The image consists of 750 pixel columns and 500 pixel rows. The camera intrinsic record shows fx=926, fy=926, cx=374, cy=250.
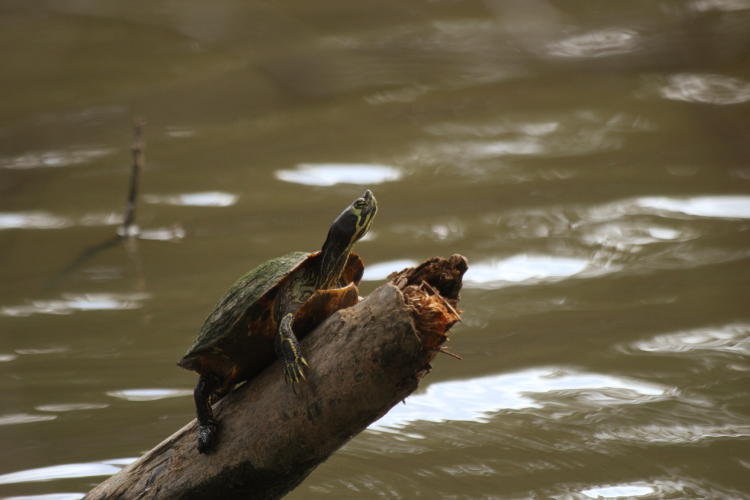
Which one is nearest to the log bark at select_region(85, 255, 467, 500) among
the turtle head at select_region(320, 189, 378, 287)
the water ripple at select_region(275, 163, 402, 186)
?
the turtle head at select_region(320, 189, 378, 287)

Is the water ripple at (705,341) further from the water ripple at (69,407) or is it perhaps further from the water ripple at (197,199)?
the water ripple at (197,199)

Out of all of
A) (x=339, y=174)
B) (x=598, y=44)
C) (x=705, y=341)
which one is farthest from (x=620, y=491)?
(x=598, y=44)

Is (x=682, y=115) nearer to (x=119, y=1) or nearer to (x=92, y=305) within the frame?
(x=92, y=305)

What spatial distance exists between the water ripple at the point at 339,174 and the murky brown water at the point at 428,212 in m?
0.01

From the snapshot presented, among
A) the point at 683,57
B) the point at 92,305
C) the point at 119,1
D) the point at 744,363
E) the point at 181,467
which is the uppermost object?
the point at 119,1

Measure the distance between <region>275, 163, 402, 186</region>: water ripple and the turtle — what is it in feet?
7.07

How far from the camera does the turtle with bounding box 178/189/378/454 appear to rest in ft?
5.08

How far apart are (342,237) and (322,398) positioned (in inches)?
11.8

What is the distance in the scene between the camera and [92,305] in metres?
3.07

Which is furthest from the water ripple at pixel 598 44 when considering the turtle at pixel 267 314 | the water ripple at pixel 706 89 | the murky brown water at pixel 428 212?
the turtle at pixel 267 314

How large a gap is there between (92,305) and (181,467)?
5.20ft

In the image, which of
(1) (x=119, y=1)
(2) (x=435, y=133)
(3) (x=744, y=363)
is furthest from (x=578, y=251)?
(1) (x=119, y=1)

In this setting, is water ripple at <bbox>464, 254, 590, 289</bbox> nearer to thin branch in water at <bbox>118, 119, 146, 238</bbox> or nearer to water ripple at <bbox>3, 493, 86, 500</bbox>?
thin branch in water at <bbox>118, 119, 146, 238</bbox>

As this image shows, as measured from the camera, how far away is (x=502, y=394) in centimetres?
243
